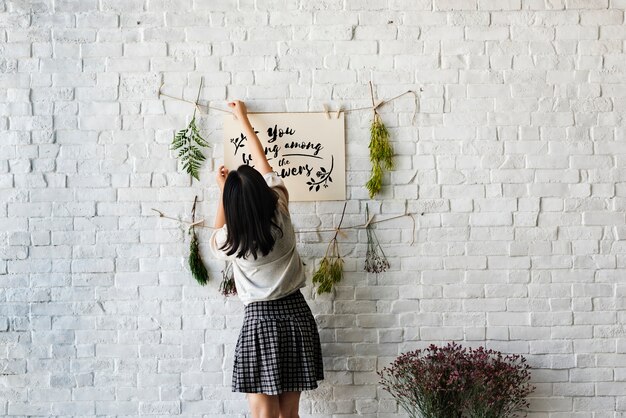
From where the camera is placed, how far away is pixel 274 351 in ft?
7.79

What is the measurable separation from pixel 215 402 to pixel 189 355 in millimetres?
252

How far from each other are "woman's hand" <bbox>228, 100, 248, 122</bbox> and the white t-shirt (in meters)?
0.47

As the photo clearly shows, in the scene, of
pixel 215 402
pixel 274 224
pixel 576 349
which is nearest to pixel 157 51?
pixel 274 224

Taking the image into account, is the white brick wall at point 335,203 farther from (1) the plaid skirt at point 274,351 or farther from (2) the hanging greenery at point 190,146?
(1) the plaid skirt at point 274,351

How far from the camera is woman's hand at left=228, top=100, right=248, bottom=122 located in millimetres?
2693

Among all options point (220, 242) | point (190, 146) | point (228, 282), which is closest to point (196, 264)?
point (228, 282)

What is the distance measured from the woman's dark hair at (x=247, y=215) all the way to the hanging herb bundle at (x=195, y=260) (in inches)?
18.2

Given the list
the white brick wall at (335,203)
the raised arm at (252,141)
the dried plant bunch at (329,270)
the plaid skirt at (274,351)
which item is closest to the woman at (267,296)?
the plaid skirt at (274,351)

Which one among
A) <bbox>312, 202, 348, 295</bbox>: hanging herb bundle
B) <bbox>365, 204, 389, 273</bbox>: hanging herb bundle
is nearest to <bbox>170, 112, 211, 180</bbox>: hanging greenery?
<bbox>312, 202, 348, 295</bbox>: hanging herb bundle

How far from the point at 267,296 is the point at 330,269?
0.44 meters

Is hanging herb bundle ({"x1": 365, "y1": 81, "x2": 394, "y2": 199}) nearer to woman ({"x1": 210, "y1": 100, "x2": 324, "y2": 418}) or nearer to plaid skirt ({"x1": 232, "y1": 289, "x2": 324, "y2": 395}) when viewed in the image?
woman ({"x1": 210, "y1": 100, "x2": 324, "y2": 418})

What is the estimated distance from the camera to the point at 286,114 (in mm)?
2754

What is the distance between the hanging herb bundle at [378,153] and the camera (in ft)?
8.93

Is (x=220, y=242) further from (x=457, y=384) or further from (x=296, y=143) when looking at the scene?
(x=457, y=384)
